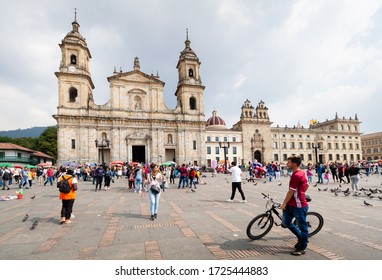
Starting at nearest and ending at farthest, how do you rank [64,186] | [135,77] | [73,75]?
[64,186] → [73,75] → [135,77]

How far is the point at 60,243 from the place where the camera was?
448 cm

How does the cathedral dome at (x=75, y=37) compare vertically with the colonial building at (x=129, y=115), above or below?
above

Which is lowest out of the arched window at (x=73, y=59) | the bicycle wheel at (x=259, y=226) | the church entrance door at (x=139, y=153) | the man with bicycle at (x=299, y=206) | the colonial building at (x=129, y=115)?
the bicycle wheel at (x=259, y=226)

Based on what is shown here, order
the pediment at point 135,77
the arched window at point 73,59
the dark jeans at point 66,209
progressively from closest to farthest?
the dark jeans at point 66,209 → the arched window at point 73,59 → the pediment at point 135,77

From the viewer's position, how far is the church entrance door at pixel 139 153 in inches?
1567

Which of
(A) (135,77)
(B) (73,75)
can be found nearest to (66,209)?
(B) (73,75)

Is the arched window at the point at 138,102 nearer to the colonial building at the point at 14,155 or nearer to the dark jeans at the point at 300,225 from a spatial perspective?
the colonial building at the point at 14,155

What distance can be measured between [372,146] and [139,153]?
251 feet

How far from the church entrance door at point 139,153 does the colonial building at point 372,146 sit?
74368mm

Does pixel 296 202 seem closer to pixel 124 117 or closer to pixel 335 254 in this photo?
pixel 335 254

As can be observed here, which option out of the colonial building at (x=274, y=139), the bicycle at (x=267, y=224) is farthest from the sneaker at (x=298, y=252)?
the colonial building at (x=274, y=139)

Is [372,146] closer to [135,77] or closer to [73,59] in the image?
[135,77]

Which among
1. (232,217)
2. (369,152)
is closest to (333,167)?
(232,217)

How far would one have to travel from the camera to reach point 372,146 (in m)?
72.2
